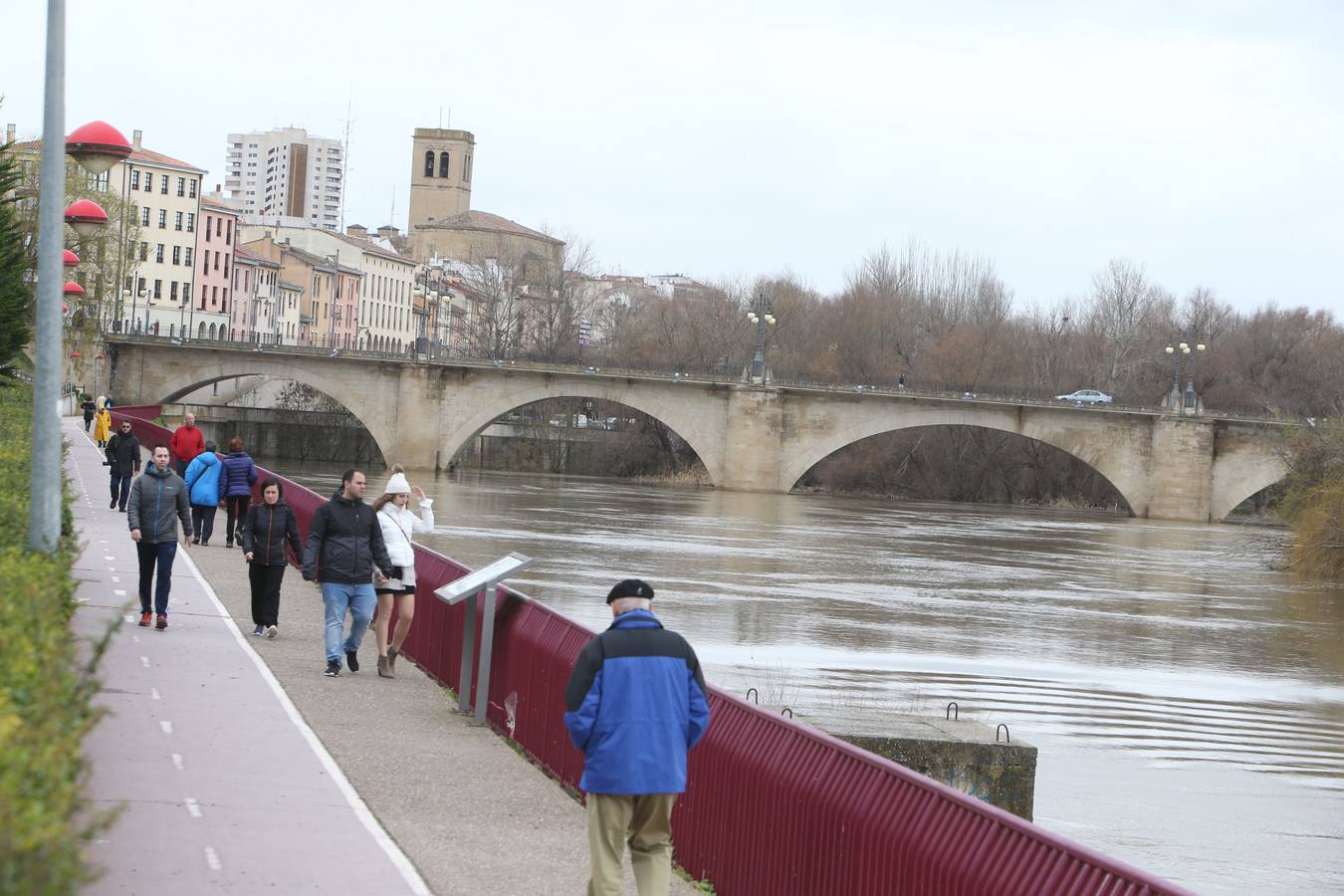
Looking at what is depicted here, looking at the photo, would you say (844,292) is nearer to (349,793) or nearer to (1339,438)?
(1339,438)

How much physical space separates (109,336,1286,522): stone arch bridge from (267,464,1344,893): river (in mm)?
17808

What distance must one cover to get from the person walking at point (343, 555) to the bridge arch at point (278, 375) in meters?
59.1

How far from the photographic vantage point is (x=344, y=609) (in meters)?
13.3

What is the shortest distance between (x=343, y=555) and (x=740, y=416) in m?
58.1

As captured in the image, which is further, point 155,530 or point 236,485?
point 236,485

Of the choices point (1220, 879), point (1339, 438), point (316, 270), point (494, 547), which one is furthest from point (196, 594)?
point (316, 270)

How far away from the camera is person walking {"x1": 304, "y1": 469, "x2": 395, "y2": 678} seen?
13188 millimetres

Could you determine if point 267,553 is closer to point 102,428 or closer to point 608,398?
point 102,428

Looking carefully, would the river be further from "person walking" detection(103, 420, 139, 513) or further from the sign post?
"person walking" detection(103, 420, 139, 513)

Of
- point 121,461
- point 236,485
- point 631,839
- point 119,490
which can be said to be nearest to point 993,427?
point 119,490

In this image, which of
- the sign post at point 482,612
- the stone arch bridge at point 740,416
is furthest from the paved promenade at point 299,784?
the stone arch bridge at point 740,416

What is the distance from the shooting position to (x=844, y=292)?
4055 inches

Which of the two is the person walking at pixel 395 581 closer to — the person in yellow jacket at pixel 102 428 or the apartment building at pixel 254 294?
the person in yellow jacket at pixel 102 428

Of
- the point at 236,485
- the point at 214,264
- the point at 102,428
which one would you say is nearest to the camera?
the point at 236,485
